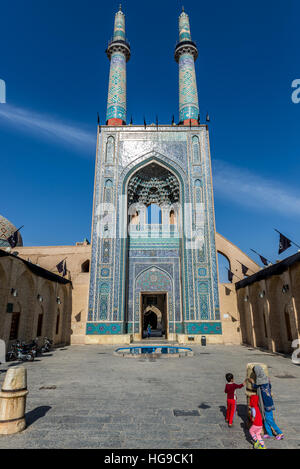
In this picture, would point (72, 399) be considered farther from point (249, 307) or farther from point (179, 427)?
point (249, 307)

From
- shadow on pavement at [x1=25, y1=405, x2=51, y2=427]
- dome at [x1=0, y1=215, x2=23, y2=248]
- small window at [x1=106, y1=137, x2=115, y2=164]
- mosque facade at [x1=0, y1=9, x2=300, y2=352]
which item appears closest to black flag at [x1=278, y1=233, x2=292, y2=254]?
mosque facade at [x1=0, y1=9, x2=300, y2=352]

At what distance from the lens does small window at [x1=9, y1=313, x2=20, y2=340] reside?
37.9 feet

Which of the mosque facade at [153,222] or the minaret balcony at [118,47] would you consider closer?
the mosque facade at [153,222]

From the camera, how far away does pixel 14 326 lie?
11.8m

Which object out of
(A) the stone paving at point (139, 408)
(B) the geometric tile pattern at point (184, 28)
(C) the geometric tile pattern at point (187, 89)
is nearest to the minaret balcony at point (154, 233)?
(C) the geometric tile pattern at point (187, 89)

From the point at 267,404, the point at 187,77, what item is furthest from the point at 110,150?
the point at 267,404

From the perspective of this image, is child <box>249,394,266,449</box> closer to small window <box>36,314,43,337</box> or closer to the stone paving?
the stone paving

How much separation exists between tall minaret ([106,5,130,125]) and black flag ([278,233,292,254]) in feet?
48.1

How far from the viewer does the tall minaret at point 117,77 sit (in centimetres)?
2158

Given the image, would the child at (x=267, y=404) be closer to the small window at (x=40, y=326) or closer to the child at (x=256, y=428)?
the child at (x=256, y=428)

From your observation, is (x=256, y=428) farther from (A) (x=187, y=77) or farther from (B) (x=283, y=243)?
(A) (x=187, y=77)

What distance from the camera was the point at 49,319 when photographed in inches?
585

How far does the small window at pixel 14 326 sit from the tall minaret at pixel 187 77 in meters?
16.9
